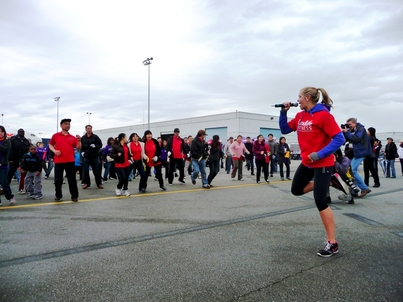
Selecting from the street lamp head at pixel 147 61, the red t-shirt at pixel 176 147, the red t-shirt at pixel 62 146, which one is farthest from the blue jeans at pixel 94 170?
the street lamp head at pixel 147 61

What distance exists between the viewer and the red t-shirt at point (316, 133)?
3.35 metres

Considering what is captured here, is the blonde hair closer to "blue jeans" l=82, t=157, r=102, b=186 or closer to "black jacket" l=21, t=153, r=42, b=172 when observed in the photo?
"black jacket" l=21, t=153, r=42, b=172

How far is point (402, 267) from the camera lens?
2.95 metres

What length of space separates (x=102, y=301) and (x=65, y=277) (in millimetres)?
650

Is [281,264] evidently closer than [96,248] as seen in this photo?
Yes

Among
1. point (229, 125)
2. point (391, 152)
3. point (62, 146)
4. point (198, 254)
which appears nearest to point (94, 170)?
point (62, 146)

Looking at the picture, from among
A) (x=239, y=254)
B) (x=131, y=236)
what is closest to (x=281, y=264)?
(x=239, y=254)

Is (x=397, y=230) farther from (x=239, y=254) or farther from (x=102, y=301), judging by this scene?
(x=102, y=301)

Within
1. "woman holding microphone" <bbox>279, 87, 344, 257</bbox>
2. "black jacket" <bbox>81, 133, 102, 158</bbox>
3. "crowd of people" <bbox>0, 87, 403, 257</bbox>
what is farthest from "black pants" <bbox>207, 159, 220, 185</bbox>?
"woman holding microphone" <bbox>279, 87, 344, 257</bbox>

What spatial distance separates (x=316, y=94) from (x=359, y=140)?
4.69 meters

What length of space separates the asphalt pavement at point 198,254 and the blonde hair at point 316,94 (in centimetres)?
180

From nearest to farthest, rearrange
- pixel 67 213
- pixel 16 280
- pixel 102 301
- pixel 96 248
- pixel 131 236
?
pixel 102 301
pixel 16 280
pixel 96 248
pixel 131 236
pixel 67 213

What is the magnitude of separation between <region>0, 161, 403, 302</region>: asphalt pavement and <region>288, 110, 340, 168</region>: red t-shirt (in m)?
1.07

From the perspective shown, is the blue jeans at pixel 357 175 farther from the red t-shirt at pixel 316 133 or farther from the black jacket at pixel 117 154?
the black jacket at pixel 117 154
